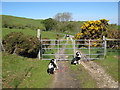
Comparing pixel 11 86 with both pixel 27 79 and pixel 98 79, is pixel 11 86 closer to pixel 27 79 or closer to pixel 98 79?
pixel 27 79

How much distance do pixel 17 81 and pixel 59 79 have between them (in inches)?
77.1

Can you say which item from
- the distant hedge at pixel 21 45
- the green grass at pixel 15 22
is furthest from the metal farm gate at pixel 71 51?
the green grass at pixel 15 22

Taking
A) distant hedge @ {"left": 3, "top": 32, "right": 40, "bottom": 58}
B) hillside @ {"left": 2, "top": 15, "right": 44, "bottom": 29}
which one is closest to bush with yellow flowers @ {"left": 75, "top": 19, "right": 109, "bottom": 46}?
distant hedge @ {"left": 3, "top": 32, "right": 40, "bottom": 58}

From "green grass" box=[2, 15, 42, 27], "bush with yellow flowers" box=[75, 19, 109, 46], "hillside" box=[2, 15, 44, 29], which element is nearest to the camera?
"bush with yellow flowers" box=[75, 19, 109, 46]

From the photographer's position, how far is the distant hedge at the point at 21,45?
1054 cm

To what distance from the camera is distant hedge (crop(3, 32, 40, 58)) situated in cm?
1054

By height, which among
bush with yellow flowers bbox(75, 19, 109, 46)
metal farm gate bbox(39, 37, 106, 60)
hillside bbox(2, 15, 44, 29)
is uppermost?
hillside bbox(2, 15, 44, 29)

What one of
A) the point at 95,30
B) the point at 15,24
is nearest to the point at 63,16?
the point at 95,30

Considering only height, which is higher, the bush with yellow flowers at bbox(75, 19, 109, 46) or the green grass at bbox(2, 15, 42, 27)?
the green grass at bbox(2, 15, 42, 27)

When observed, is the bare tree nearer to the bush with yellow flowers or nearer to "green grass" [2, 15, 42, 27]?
the bush with yellow flowers

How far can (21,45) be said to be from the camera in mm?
10750

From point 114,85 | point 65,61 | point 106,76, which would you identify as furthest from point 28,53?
point 114,85

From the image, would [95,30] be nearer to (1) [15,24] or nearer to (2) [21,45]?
(2) [21,45]

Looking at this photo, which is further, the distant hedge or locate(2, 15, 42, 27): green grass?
locate(2, 15, 42, 27): green grass
